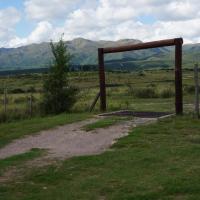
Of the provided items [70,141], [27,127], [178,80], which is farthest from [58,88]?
[70,141]

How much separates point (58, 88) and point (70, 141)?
902 centimetres

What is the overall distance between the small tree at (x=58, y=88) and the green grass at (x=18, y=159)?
10.2m

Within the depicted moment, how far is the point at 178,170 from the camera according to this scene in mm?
9039

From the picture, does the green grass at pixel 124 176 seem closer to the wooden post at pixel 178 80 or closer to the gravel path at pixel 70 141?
the gravel path at pixel 70 141

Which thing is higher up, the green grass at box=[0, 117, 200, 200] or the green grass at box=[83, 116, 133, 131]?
the green grass at box=[83, 116, 133, 131]

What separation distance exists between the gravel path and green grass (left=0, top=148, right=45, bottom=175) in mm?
264

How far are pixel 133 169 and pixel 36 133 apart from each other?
20.8 feet

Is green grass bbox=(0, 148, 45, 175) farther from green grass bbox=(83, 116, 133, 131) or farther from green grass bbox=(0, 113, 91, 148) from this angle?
green grass bbox=(83, 116, 133, 131)

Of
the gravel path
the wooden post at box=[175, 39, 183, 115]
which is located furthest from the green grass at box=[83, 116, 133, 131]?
the wooden post at box=[175, 39, 183, 115]

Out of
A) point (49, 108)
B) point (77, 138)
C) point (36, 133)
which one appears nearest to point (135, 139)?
point (77, 138)

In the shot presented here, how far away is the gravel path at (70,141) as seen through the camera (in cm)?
1169

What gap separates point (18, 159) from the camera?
10.6m

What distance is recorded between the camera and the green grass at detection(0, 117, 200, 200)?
25.1 feet

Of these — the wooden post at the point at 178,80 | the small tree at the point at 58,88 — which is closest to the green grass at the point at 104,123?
the wooden post at the point at 178,80
